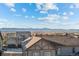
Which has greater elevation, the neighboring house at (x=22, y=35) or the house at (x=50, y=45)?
the neighboring house at (x=22, y=35)

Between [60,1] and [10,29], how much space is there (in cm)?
65

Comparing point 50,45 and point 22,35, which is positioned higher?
point 22,35

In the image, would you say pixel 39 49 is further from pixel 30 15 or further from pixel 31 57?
pixel 30 15

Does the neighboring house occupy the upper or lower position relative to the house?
upper

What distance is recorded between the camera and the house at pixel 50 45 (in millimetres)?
1949

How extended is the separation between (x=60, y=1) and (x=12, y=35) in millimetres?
670

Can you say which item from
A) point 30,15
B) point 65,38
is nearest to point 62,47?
point 65,38

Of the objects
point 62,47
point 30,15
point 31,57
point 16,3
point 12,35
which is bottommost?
point 31,57

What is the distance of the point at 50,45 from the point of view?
1.96 metres

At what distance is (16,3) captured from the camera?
6.50ft

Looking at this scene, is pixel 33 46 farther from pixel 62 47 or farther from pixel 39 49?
pixel 62 47

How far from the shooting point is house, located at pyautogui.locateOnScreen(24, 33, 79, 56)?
1.95 meters

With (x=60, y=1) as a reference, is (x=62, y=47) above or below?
below

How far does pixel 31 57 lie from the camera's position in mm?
1976
